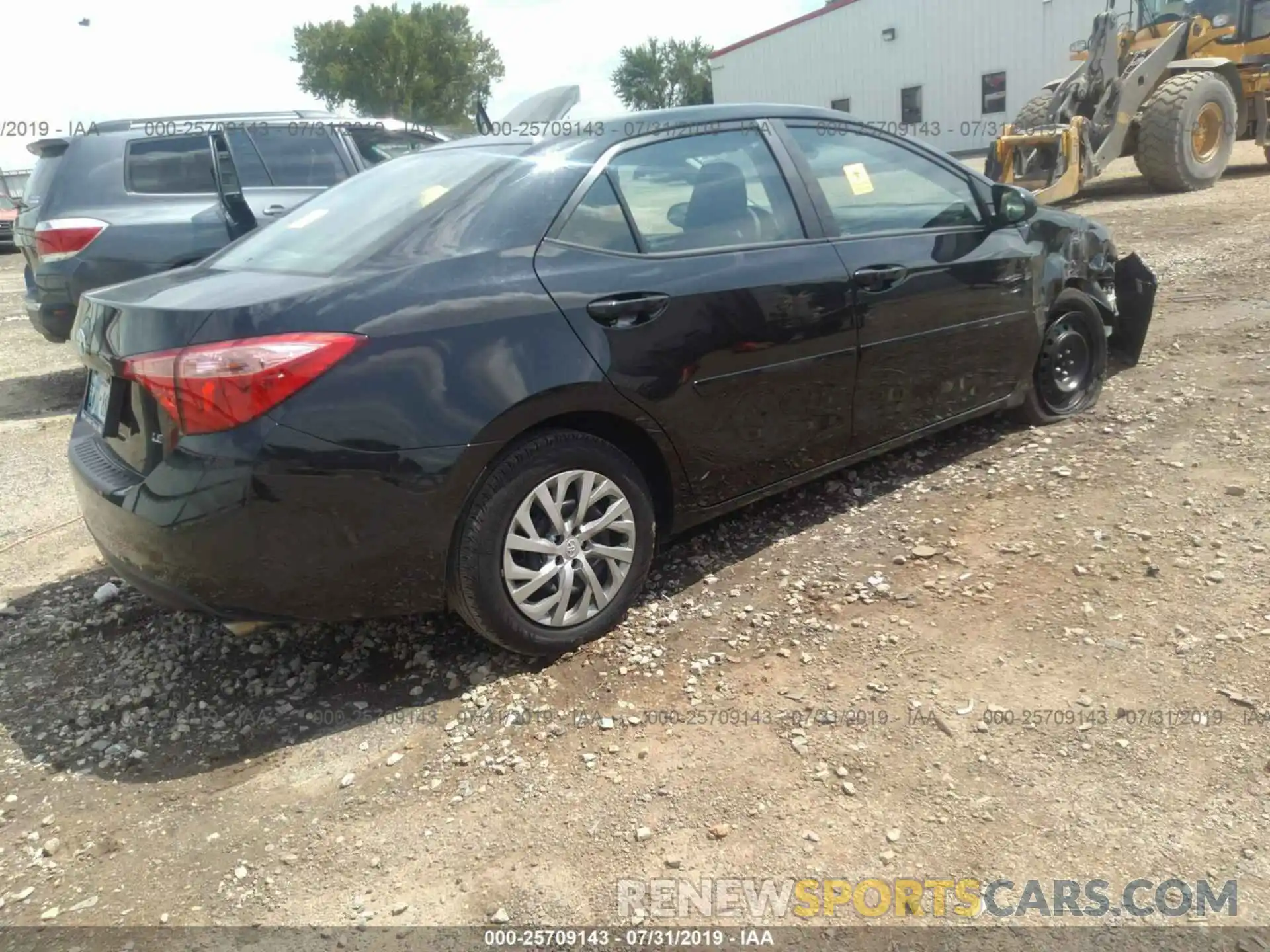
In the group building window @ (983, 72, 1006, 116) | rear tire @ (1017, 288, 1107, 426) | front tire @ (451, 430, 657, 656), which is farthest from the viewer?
building window @ (983, 72, 1006, 116)

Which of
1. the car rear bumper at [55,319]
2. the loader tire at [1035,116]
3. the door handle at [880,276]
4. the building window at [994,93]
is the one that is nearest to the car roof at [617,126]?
the door handle at [880,276]

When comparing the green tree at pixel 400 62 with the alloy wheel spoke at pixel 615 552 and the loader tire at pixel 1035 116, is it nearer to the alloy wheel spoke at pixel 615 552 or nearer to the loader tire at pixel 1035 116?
the loader tire at pixel 1035 116

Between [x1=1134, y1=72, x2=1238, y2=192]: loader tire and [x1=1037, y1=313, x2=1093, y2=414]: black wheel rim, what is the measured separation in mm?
8972

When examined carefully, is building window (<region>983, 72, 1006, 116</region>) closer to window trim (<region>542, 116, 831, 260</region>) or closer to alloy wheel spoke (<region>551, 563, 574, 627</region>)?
window trim (<region>542, 116, 831, 260</region>)

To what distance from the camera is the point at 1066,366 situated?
481 centimetres

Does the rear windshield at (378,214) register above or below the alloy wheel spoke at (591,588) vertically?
above

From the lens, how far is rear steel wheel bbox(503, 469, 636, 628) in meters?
2.96

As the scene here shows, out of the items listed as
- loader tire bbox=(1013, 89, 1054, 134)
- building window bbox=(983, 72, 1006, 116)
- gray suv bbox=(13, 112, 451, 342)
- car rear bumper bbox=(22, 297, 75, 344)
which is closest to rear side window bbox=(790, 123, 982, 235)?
gray suv bbox=(13, 112, 451, 342)

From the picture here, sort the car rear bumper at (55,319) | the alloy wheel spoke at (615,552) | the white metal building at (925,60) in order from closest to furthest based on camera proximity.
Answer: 1. the alloy wheel spoke at (615,552)
2. the car rear bumper at (55,319)
3. the white metal building at (925,60)

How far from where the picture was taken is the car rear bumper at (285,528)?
2.58 meters

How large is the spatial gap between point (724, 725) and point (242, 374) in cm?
162

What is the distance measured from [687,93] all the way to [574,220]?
70.5 meters

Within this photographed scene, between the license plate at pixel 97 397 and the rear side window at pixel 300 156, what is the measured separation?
389 centimetres

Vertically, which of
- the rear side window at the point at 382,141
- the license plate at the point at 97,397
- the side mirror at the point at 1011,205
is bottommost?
the license plate at the point at 97,397
